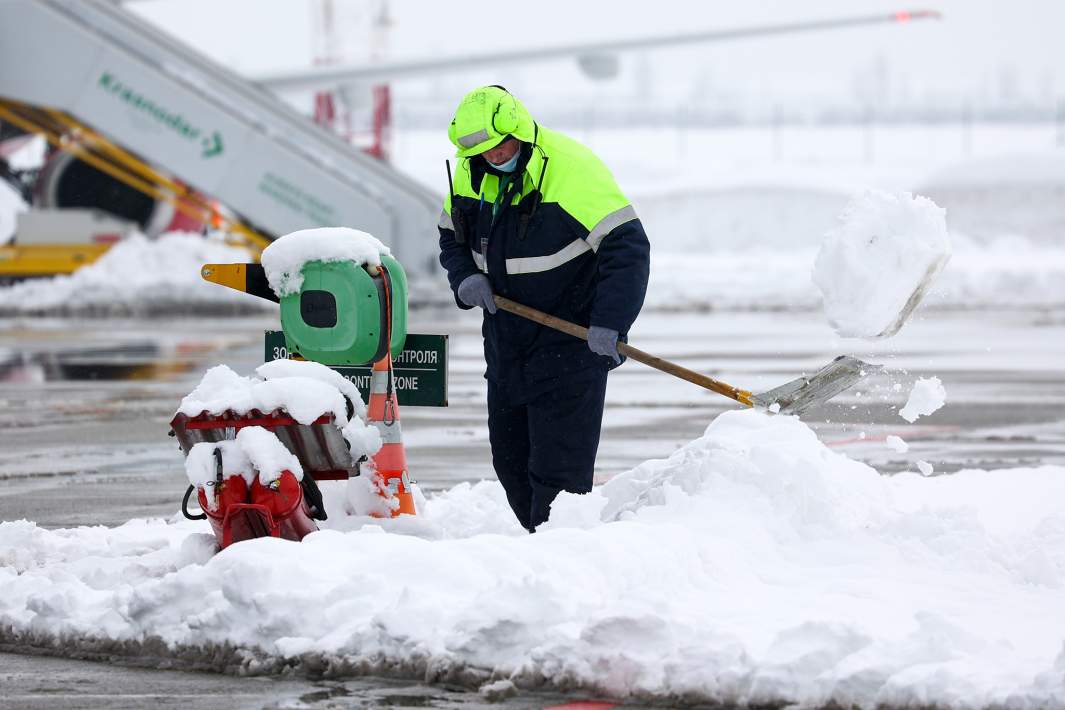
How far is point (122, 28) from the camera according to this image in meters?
23.5

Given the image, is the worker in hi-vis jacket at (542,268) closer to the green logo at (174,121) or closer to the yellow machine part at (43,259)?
the green logo at (174,121)

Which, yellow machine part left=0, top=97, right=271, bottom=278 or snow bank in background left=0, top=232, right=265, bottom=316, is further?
yellow machine part left=0, top=97, right=271, bottom=278

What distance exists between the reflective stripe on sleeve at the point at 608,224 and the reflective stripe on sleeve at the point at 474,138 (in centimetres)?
51

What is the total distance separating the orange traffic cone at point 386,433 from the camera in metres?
6.41

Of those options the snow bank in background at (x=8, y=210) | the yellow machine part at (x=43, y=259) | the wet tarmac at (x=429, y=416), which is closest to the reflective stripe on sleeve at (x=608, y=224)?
the wet tarmac at (x=429, y=416)

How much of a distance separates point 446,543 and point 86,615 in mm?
1021

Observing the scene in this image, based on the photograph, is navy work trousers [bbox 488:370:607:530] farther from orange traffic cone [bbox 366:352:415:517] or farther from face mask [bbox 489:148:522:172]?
face mask [bbox 489:148:522:172]

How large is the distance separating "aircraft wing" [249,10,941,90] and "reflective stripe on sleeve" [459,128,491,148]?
22.1 meters

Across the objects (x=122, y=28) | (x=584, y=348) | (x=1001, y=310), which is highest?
(x=122, y=28)

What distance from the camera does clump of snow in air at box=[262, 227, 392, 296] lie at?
242 inches

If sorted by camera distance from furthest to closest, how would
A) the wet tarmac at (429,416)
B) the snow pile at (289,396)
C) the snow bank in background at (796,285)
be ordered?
1. the snow bank in background at (796,285)
2. the snow pile at (289,396)
3. the wet tarmac at (429,416)

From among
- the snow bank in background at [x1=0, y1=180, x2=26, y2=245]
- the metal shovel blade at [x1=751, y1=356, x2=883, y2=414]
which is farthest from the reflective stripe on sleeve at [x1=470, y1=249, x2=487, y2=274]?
the snow bank in background at [x1=0, y1=180, x2=26, y2=245]

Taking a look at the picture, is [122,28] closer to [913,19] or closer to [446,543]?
[913,19]

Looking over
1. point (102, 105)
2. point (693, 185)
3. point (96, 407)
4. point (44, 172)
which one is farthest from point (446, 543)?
point (693, 185)
